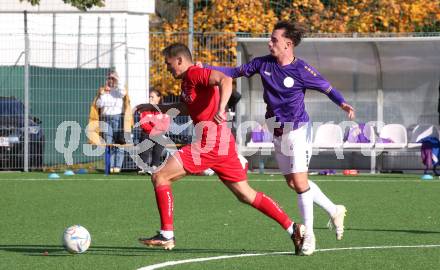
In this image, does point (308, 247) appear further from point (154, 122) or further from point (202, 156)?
point (154, 122)

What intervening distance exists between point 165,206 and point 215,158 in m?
0.60

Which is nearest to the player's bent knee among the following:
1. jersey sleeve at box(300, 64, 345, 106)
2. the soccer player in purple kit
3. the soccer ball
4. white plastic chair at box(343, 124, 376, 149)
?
the soccer ball

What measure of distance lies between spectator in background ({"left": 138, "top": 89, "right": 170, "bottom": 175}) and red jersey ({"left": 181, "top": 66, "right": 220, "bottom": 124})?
9596 millimetres

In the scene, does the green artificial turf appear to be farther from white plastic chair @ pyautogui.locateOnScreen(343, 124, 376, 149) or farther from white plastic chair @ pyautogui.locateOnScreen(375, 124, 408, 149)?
white plastic chair @ pyautogui.locateOnScreen(375, 124, 408, 149)

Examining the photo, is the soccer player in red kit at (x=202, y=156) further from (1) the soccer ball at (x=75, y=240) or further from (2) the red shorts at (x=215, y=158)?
(1) the soccer ball at (x=75, y=240)

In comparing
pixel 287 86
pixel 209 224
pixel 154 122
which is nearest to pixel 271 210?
pixel 287 86

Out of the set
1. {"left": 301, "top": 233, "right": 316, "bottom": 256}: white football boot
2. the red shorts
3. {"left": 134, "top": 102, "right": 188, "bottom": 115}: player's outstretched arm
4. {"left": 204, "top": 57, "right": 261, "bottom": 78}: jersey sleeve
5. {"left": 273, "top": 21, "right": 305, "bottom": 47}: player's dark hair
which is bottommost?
{"left": 301, "top": 233, "right": 316, "bottom": 256}: white football boot

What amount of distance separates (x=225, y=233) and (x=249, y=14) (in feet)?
56.1

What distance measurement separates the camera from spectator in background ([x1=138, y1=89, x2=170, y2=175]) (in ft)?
65.0

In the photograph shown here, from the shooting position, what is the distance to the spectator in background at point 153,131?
19797 millimetres

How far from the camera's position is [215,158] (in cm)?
942

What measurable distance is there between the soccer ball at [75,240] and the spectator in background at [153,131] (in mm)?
9813

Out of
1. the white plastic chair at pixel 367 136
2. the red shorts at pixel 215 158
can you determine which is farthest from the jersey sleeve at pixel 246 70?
the white plastic chair at pixel 367 136

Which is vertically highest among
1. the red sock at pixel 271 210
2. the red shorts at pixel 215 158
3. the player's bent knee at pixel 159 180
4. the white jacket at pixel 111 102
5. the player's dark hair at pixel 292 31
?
the player's dark hair at pixel 292 31
